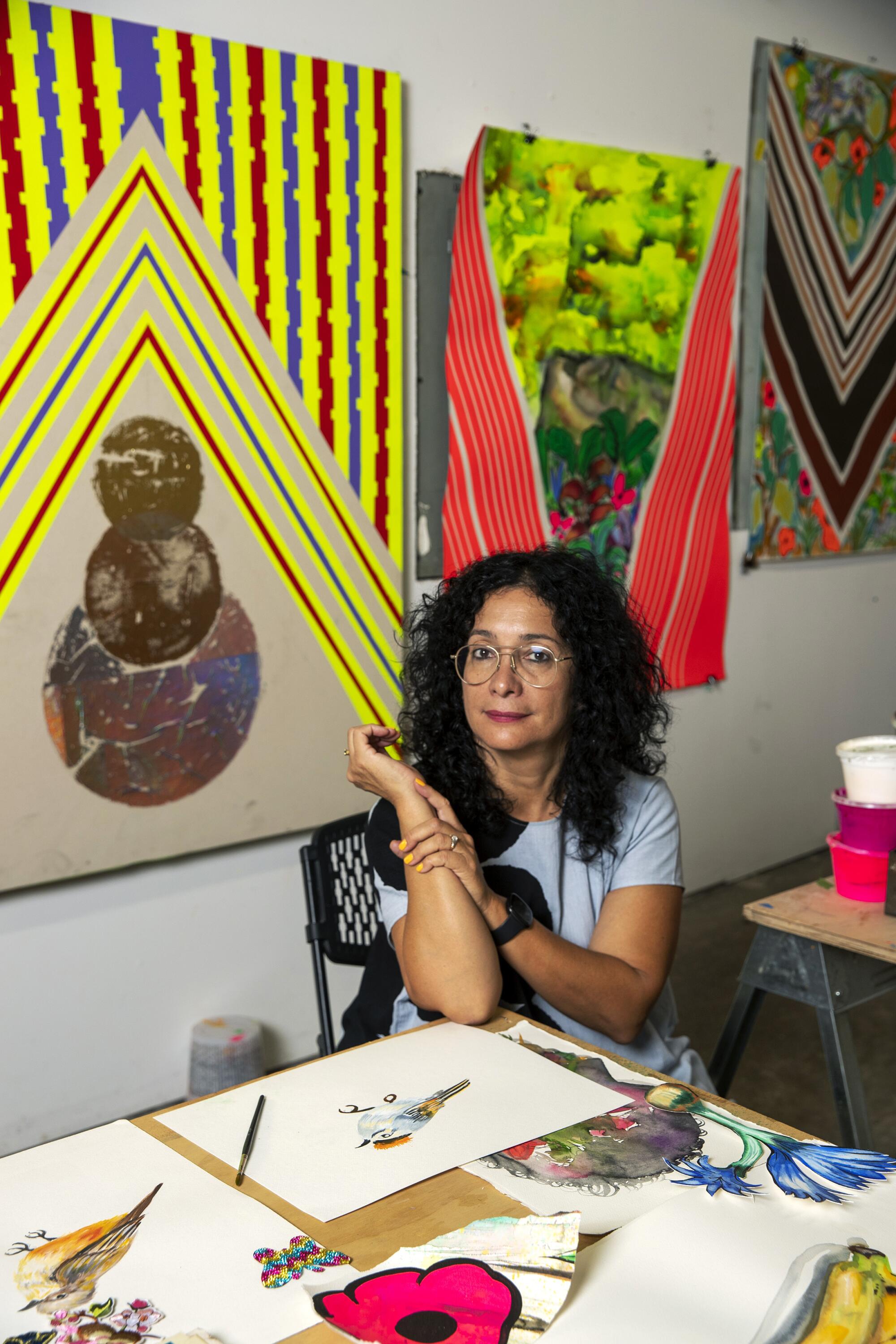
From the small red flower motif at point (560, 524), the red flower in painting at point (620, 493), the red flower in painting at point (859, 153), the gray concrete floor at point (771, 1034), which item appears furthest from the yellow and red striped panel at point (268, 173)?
the red flower in painting at point (859, 153)

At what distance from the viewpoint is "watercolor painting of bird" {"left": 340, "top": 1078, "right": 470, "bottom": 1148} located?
114cm

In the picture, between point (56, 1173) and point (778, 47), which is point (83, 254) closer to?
point (56, 1173)

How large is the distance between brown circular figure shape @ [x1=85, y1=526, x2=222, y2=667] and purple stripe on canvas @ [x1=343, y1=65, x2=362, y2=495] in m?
0.45

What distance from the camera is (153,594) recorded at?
8.16 ft

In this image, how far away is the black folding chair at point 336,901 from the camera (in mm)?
1893

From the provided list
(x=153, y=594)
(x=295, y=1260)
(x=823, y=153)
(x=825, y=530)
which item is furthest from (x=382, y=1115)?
(x=823, y=153)

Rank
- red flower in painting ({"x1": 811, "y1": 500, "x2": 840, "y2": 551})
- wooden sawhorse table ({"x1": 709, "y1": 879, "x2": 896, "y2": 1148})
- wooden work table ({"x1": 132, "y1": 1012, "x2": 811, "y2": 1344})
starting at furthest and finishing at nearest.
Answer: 1. red flower in painting ({"x1": 811, "y1": 500, "x2": 840, "y2": 551})
2. wooden sawhorse table ({"x1": 709, "y1": 879, "x2": 896, "y2": 1148})
3. wooden work table ({"x1": 132, "y1": 1012, "x2": 811, "y2": 1344})

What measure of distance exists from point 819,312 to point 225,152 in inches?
97.1

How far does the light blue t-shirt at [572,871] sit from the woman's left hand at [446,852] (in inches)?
4.9

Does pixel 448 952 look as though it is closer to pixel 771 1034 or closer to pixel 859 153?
pixel 771 1034

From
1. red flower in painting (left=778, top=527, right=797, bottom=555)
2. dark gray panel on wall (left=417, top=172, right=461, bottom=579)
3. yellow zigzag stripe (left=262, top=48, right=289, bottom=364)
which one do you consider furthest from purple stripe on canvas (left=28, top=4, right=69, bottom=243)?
red flower in painting (left=778, top=527, right=797, bottom=555)

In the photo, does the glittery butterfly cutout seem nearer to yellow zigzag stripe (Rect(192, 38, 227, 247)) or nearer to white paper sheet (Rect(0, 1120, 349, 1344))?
white paper sheet (Rect(0, 1120, 349, 1344))

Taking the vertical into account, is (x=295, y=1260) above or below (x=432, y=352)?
below

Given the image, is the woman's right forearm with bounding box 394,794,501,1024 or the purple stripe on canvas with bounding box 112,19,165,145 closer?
the woman's right forearm with bounding box 394,794,501,1024
